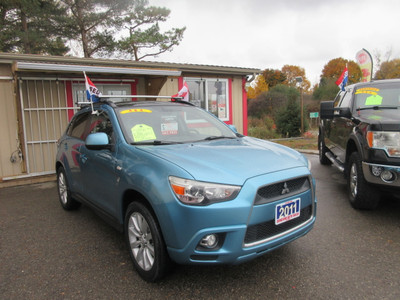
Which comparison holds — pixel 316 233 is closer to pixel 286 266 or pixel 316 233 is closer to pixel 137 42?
pixel 286 266

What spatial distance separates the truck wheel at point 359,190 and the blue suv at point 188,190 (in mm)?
1665

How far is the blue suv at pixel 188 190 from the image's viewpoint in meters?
2.28

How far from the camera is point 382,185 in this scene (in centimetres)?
371

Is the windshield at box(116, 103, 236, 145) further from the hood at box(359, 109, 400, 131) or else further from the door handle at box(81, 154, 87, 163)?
the hood at box(359, 109, 400, 131)

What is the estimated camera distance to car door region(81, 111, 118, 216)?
3125 millimetres

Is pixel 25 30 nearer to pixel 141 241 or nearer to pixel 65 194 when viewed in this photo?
pixel 65 194

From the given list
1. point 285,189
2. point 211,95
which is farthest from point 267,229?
point 211,95

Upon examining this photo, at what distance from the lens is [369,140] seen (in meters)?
3.82

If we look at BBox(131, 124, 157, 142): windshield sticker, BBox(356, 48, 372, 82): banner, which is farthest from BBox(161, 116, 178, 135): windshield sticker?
BBox(356, 48, 372, 82): banner

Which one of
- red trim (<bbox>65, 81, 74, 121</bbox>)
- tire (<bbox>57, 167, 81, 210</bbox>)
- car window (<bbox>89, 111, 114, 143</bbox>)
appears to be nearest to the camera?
car window (<bbox>89, 111, 114, 143</bbox>)

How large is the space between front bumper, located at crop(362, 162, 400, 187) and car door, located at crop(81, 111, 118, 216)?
3132 mm

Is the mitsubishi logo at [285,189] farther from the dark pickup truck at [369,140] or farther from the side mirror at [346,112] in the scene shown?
the side mirror at [346,112]

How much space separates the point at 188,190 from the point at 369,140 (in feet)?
9.10

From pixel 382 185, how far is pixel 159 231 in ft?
9.52
